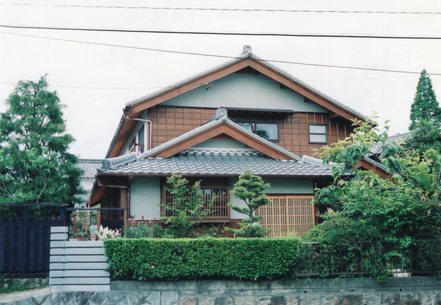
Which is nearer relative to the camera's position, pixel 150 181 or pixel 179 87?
pixel 150 181

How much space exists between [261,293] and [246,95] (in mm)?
10641

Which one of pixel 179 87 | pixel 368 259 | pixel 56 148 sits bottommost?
pixel 368 259

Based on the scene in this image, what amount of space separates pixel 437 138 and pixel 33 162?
1681cm

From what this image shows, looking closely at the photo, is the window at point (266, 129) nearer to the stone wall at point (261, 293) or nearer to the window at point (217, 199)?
the window at point (217, 199)

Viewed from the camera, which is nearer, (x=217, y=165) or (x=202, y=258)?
(x=202, y=258)

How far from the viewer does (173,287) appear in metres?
11.2

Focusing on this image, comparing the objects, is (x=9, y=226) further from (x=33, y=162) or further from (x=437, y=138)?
(x=437, y=138)

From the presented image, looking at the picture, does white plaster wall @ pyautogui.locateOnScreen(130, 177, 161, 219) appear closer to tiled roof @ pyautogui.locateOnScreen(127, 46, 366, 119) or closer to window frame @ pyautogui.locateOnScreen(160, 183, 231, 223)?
window frame @ pyautogui.locateOnScreen(160, 183, 231, 223)

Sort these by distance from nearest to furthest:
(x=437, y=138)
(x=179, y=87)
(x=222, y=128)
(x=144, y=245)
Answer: (x=144, y=245) → (x=222, y=128) → (x=179, y=87) → (x=437, y=138)

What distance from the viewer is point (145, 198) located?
51.4 feet

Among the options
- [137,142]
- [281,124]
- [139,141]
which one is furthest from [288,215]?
[137,142]

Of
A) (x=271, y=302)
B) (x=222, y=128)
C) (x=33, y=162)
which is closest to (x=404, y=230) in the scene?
(x=271, y=302)

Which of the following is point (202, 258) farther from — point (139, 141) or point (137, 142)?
point (137, 142)

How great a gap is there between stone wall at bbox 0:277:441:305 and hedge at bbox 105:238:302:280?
21 centimetres
